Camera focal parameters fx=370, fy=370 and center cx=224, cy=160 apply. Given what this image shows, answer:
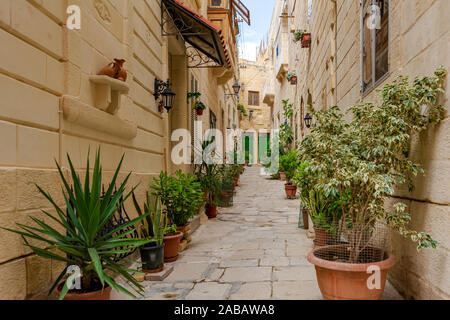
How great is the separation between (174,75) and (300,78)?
711 centimetres

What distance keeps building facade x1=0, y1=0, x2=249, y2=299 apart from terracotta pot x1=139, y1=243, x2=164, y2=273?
35.2 inches

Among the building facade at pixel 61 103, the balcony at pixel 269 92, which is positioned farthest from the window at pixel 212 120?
the balcony at pixel 269 92

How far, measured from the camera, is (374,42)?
427 centimetres

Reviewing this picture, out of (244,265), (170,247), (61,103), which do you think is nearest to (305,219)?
(244,265)

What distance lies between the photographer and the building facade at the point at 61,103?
228 cm

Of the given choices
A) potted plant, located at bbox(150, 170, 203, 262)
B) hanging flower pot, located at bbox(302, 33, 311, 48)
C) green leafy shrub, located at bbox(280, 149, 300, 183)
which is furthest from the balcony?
potted plant, located at bbox(150, 170, 203, 262)

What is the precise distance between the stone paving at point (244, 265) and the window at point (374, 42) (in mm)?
2294

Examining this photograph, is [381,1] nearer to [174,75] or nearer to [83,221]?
[83,221]

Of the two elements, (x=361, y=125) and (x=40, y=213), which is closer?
(x=40, y=213)

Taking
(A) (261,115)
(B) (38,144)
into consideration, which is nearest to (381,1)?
(B) (38,144)

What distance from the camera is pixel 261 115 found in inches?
1233

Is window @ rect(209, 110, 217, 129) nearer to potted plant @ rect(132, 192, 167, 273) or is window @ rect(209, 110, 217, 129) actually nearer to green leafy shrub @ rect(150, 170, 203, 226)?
green leafy shrub @ rect(150, 170, 203, 226)

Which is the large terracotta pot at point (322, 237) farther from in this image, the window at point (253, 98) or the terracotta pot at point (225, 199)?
the window at point (253, 98)

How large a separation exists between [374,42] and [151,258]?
3.52 metres
